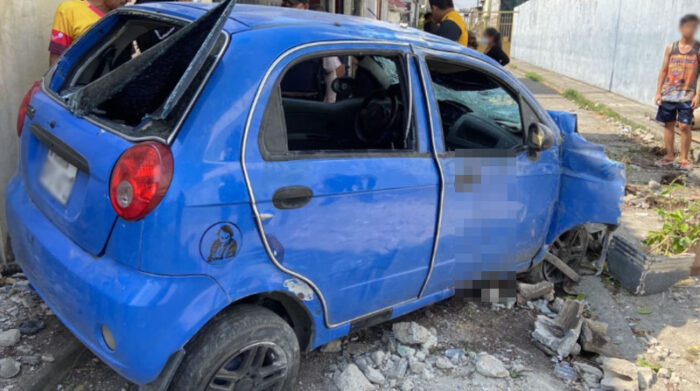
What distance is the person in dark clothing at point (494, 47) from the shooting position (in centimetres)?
710

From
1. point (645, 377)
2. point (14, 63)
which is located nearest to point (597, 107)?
point (645, 377)

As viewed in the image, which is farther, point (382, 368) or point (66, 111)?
point (382, 368)

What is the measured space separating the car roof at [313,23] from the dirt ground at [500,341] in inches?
56.5

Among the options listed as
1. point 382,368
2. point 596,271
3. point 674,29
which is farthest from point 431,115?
point 674,29

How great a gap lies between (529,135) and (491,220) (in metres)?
0.55

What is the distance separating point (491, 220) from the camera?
10.8 ft

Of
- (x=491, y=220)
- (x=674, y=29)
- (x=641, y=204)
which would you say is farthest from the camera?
(x=674, y=29)

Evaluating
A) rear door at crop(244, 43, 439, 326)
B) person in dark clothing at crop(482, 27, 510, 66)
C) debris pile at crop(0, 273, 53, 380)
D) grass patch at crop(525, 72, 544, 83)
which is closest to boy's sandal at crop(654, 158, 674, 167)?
person in dark clothing at crop(482, 27, 510, 66)

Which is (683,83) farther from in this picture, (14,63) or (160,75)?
(14,63)

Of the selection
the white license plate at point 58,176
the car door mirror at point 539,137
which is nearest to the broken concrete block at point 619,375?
the car door mirror at point 539,137

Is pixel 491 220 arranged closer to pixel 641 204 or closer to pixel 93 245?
pixel 93 245

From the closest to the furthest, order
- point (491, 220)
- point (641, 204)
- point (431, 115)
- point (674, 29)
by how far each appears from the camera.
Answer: point (431, 115) < point (491, 220) < point (641, 204) < point (674, 29)

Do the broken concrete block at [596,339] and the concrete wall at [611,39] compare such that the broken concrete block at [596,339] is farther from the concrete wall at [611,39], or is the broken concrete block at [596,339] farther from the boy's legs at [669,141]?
the concrete wall at [611,39]

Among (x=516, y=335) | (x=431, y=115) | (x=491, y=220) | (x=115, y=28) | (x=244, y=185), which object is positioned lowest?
(x=516, y=335)
